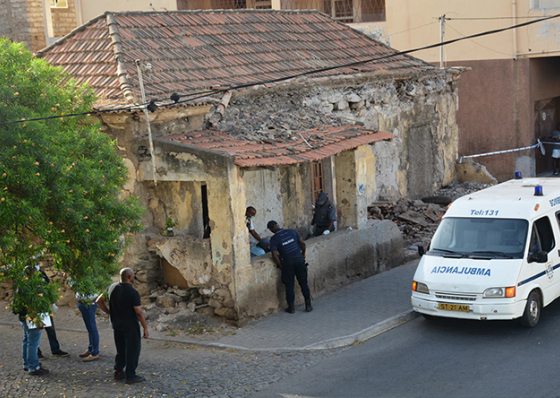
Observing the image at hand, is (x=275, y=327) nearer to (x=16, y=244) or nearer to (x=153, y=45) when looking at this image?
(x=16, y=244)

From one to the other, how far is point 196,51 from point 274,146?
353 centimetres

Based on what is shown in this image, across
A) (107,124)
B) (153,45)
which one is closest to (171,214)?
(107,124)

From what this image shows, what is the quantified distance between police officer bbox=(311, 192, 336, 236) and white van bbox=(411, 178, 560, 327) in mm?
2852

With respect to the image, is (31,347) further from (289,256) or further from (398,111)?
(398,111)

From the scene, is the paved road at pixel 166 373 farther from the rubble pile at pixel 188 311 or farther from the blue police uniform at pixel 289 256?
the blue police uniform at pixel 289 256

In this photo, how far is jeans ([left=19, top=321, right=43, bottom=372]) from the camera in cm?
979

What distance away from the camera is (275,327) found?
37.8 feet

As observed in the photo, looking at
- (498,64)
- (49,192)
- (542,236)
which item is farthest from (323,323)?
(498,64)

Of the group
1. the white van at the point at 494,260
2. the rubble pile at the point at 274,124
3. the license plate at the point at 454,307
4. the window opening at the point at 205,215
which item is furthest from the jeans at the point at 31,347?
the license plate at the point at 454,307

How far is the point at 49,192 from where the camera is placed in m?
8.02

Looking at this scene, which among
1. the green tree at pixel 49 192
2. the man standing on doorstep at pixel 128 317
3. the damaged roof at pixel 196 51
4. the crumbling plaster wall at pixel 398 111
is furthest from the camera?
the crumbling plaster wall at pixel 398 111

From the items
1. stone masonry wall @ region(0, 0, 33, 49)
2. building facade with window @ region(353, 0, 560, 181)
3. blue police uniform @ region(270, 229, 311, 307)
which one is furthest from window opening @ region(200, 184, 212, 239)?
stone masonry wall @ region(0, 0, 33, 49)

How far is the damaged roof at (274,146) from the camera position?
11281 millimetres

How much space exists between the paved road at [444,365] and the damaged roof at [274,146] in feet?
10.3
